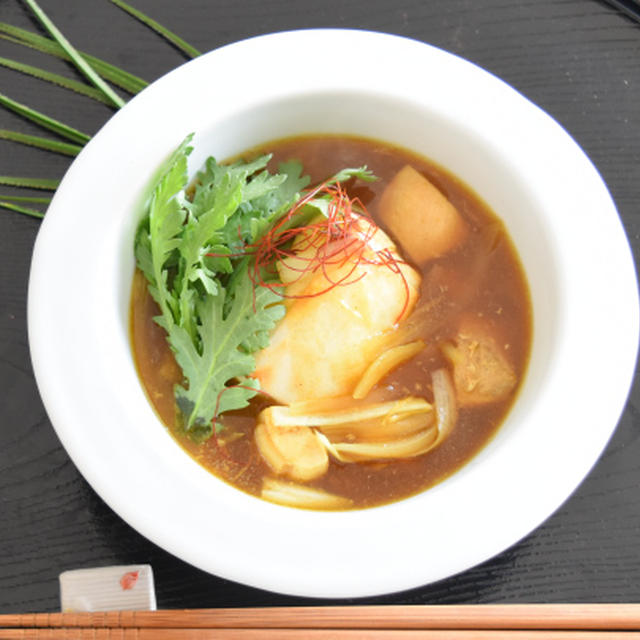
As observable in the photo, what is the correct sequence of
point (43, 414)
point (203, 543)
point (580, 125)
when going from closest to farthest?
point (203, 543), point (43, 414), point (580, 125)

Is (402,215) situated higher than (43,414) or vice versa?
(402,215)

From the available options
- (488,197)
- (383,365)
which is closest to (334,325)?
(383,365)

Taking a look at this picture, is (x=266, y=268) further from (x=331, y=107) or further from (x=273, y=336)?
(x=331, y=107)

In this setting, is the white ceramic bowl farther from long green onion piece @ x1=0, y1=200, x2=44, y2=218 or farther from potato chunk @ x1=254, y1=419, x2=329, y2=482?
long green onion piece @ x1=0, y1=200, x2=44, y2=218

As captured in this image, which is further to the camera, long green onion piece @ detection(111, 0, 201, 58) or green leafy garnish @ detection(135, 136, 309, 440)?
long green onion piece @ detection(111, 0, 201, 58)

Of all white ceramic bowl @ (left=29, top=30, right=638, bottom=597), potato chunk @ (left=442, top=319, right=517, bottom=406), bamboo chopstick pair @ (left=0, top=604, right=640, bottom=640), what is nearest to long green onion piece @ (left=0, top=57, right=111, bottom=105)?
white ceramic bowl @ (left=29, top=30, right=638, bottom=597)

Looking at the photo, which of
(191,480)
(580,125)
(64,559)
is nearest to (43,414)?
(64,559)

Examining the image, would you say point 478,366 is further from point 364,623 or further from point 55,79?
point 55,79
